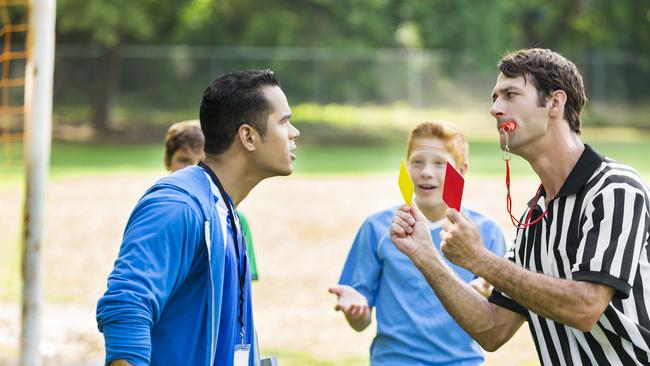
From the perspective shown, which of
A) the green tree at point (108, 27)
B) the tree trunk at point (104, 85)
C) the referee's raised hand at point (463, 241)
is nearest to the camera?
the referee's raised hand at point (463, 241)

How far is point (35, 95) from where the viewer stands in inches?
289

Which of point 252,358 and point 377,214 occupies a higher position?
point 377,214

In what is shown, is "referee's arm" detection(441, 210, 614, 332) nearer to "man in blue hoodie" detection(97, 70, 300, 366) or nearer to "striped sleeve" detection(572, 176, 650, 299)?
"striped sleeve" detection(572, 176, 650, 299)

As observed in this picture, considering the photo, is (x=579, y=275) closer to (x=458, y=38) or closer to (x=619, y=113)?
(x=458, y=38)

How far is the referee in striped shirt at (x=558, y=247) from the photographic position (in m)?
3.64

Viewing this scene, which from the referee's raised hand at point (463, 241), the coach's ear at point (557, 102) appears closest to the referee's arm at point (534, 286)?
the referee's raised hand at point (463, 241)

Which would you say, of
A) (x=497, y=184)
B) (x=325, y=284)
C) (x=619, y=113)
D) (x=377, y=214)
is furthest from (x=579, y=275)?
(x=619, y=113)

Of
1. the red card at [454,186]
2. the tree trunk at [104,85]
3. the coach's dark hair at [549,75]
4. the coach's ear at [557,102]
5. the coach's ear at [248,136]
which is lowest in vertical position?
the red card at [454,186]

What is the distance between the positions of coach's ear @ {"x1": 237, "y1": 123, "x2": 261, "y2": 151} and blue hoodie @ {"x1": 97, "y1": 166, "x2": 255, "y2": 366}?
0.24 meters

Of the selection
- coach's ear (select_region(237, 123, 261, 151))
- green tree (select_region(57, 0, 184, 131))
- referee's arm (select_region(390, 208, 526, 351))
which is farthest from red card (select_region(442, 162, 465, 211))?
green tree (select_region(57, 0, 184, 131))

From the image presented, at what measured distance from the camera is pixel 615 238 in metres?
3.64

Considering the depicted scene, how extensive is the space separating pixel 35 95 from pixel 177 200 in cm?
422

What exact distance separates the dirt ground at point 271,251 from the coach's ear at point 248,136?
473 centimetres

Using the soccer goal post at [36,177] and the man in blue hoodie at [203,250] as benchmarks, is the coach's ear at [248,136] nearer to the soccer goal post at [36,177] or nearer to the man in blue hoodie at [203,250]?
the man in blue hoodie at [203,250]
